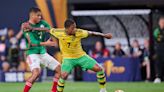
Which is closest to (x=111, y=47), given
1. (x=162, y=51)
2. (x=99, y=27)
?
(x=99, y=27)

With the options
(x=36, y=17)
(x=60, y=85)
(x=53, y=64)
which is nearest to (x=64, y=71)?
(x=60, y=85)

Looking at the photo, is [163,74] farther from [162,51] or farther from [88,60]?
[88,60]

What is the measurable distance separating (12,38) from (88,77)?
370cm

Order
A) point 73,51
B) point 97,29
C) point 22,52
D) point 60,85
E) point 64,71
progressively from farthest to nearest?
point 97,29, point 22,52, point 73,51, point 64,71, point 60,85

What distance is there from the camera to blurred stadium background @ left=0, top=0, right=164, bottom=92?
945 inches

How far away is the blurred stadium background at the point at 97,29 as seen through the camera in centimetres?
2402

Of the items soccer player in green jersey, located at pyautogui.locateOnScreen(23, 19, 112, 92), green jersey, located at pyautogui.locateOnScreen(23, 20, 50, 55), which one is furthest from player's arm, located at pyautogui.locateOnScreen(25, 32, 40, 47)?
soccer player in green jersey, located at pyautogui.locateOnScreen(23, 19, 112, 92)

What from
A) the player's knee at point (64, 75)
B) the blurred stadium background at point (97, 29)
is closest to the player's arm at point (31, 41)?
the player's knee at point (64, 75)

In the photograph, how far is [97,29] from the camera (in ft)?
84.8

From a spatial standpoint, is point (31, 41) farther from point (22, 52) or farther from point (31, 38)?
point (22, 52)

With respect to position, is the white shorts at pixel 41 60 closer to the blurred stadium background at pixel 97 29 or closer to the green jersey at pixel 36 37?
the green jersey at pixel 36 37

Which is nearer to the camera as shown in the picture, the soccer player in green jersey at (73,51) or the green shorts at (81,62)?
the soccer player in green jersey at (73,51)

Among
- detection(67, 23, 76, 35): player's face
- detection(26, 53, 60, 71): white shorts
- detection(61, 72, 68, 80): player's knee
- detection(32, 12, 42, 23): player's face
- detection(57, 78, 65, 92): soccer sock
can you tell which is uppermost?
detection(32, 12, 42, 23): player's face

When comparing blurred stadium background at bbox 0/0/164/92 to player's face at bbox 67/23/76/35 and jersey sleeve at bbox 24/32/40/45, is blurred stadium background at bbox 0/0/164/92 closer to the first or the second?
jersey sleeve at bbox 24/32/40/45
